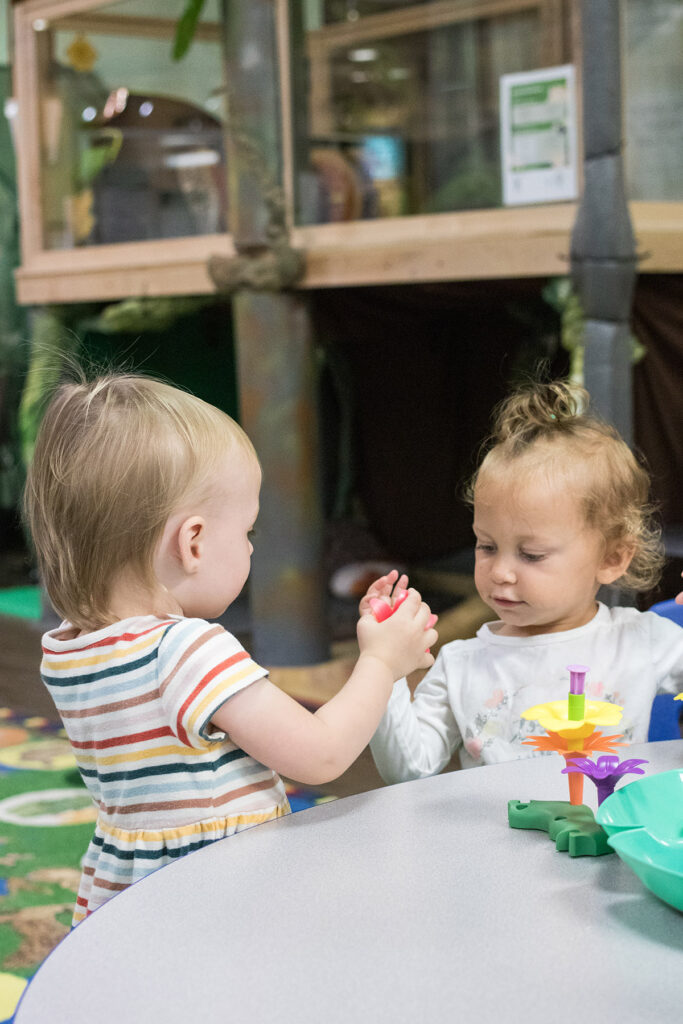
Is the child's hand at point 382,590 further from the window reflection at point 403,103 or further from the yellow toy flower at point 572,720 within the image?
the window reflection at point 403,103

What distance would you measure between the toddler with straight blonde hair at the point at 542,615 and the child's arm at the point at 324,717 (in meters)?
0.31

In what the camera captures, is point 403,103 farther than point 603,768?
Yes

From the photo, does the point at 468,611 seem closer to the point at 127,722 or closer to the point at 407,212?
the point at 407,212

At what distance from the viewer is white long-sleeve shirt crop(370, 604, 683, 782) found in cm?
138

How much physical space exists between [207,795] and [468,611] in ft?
9.23

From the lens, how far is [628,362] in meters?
3.01

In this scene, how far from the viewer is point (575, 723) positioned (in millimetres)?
915

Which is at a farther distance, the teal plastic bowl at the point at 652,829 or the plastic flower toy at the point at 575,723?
the plastic flower toy at the point at 575,723

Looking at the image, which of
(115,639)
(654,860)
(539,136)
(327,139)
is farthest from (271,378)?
(654,860)

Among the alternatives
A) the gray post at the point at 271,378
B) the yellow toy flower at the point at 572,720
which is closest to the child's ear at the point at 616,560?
the yellow toy flower at the point at 572,720

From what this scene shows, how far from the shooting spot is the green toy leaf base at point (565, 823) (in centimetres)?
85

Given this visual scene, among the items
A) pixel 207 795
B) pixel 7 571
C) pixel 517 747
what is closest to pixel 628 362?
pixel 517 747

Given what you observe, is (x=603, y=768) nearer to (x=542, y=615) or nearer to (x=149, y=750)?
(x=149, y=750)

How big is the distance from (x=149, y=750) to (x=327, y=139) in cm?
290
